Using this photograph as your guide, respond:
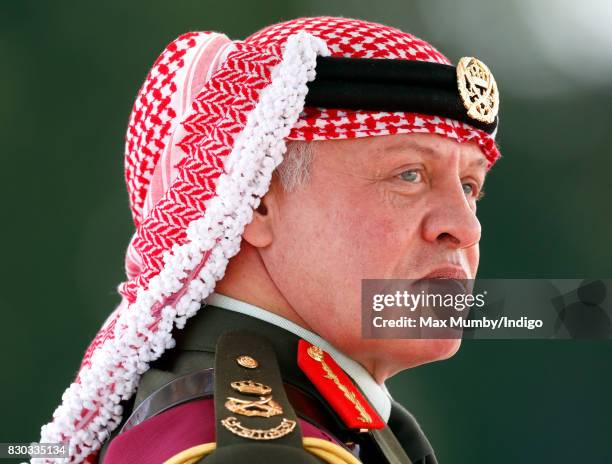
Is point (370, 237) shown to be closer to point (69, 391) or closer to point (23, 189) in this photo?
point (69, 391)

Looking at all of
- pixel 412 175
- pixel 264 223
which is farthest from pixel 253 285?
pixel 412 175

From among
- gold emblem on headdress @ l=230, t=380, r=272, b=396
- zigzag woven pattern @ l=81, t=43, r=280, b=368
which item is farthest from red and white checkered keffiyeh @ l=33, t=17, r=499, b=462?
gold emblem on headdress @ l=230, t=380, r=272, b=396

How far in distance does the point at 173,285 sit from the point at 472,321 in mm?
603

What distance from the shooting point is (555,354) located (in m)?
5.33

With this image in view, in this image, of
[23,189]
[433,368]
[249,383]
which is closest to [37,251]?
[23,189]

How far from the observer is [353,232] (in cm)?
201

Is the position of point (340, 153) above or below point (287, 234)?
above

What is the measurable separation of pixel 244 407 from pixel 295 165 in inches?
19.8

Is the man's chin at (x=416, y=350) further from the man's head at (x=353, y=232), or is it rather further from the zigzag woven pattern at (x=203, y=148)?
the zigzag woven pattern at (x=203, y=148)

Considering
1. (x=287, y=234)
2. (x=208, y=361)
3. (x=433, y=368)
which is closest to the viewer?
(x=208, y=361)

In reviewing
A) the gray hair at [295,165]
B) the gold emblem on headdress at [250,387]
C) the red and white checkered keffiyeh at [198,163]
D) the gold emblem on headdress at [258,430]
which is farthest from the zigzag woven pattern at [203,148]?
the gold emblem on headdress at [258,430]

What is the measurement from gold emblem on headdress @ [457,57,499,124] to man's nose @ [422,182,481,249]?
0.15 metres

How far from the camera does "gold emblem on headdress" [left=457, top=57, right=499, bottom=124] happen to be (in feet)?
6.93

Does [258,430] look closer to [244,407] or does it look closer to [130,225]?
[244,407]
